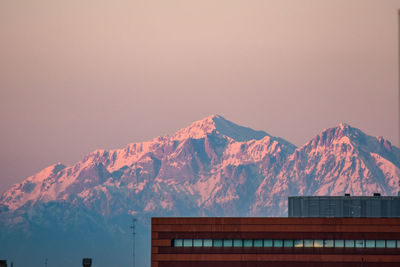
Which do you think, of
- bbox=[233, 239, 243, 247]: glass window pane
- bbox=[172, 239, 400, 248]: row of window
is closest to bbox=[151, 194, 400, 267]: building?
bbox=[172, 239, 400, 248]: row of window

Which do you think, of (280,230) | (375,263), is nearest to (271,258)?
(280,230)

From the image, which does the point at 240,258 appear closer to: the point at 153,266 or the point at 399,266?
the point at 153,266

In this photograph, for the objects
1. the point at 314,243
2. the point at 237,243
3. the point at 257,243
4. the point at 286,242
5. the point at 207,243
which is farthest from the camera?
the point at 207,243

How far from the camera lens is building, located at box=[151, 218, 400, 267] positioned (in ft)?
618

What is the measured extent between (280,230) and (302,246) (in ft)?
15.8

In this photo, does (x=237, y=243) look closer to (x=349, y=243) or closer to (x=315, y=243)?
(x=315, y=243)

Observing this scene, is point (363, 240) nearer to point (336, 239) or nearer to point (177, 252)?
point (336, 239)

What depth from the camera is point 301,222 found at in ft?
616

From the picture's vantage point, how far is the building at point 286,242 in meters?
188

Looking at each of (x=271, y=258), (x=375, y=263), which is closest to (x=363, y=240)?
(x=375, y=263)

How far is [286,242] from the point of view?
620ft

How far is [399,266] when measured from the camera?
618ft

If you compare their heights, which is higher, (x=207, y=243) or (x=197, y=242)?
(x=197, y=242)

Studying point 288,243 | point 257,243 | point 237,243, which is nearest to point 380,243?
point 288,243
